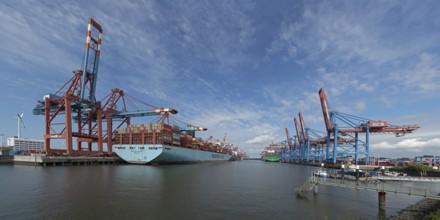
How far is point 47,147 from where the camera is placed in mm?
71125

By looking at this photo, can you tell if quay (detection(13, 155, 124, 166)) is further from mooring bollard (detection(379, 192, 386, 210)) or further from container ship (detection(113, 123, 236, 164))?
mooring bollard (detection(379, 192, 386, 210))

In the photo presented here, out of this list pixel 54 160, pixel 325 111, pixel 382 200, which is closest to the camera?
pixel 382 200

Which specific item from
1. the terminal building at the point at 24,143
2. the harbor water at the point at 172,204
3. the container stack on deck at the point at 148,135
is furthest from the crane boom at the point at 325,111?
the terminal building at the point at 24,143

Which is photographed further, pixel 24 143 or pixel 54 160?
pixel 24 143

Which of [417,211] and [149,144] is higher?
[149,144]

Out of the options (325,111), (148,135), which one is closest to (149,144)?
(148,135)

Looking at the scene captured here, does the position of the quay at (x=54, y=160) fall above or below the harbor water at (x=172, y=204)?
below

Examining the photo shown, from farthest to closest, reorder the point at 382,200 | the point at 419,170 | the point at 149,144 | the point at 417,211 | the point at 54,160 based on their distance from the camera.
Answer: the point at 149,144
the point at 419,170
the point at 54,160
the point at 382,200
the point at 417,211

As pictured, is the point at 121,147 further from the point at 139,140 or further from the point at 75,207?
the point at 75,207

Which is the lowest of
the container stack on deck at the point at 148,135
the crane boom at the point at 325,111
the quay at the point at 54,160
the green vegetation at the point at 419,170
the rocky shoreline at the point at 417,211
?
the green vegetation at the point at 419,170

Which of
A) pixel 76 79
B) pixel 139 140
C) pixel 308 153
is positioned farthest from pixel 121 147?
pixel 308 153

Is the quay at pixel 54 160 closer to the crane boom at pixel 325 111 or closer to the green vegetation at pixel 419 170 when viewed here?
the crane boom at pixel 325 111

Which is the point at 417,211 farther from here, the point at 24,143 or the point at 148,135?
the point at 24,143

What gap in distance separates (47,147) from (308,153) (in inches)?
4677
